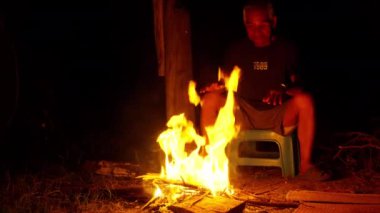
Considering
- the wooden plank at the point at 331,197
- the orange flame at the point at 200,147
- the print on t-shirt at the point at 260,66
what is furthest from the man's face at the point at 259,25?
the wooden plank at the point at 331,197

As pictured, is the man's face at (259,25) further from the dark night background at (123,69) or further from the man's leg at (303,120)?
the dark night background at (123,69)

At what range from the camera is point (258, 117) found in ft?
Answer: 17.5

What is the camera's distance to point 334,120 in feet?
26.2

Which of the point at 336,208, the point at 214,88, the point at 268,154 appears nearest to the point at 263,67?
the point at 214,88

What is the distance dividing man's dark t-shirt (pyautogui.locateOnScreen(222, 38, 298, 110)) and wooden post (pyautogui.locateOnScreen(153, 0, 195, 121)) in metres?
0.68

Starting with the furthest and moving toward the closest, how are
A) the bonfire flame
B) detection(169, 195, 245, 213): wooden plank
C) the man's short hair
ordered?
the man's short hair
the bonfire flame
detection(169, 195, 245, 213): wooden plank

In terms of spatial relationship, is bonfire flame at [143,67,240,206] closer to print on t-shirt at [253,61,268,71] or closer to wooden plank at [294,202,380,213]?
print on t-shirt at [253,61,268,71]

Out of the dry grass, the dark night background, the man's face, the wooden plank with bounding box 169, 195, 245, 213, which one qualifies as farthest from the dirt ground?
the man's face

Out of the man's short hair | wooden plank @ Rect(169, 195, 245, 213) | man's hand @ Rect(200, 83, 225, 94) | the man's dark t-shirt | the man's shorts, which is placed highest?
the man's short hair

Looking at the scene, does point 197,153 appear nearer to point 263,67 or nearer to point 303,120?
point 303,120

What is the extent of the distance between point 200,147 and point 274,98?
0.99 meters

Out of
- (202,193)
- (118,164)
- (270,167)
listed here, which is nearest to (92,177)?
(118,164)

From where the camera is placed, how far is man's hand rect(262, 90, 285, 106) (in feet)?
17.5

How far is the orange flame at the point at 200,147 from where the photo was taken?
4.83m
